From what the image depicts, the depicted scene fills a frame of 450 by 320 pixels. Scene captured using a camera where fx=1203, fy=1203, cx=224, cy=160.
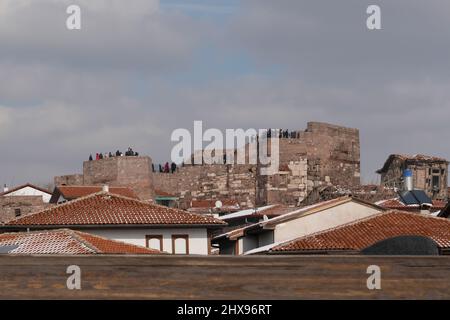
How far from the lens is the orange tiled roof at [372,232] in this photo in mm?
30281

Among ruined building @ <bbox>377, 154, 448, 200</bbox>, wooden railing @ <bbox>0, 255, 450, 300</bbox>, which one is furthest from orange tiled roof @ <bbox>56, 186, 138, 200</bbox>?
wooden railing @ <bbox>0, 255, 450, 300</bbox>

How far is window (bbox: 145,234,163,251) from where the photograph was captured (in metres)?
36.2

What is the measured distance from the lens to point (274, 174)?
7981 cm

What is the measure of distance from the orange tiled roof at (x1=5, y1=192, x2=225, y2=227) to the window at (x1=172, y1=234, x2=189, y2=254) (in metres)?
0.41

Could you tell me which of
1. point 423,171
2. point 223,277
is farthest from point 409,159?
point 223,277

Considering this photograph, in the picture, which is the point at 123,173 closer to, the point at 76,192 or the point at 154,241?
the point at 76,192

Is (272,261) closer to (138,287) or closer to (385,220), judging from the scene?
(138,287)

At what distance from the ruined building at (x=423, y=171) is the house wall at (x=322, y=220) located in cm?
3639

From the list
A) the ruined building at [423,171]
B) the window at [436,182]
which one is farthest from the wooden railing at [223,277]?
the window at [436,182]

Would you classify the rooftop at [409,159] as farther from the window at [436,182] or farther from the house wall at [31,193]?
the house wall at [31,193]

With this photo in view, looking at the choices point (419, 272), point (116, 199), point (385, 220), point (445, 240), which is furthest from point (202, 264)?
point (116, 199)

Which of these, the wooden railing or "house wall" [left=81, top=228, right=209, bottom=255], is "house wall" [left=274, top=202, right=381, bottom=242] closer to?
"house wall" [left=81, top=228, right=209, bottom=255]
